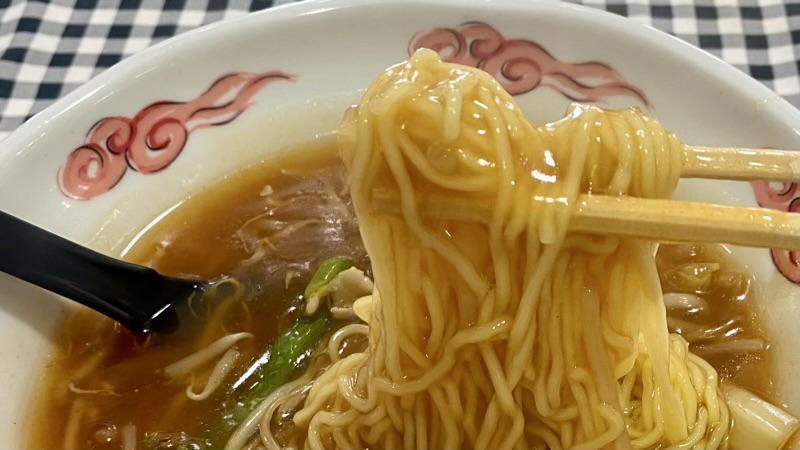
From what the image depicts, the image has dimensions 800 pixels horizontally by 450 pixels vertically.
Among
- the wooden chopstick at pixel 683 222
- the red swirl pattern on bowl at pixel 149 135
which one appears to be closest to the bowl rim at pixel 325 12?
the red swirl pattern on bowl at pixel 149 135

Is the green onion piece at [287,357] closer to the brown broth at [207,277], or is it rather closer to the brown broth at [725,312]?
the brown broth at [207,277]

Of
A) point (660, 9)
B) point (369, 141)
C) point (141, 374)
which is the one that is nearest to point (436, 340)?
point (369, 141)

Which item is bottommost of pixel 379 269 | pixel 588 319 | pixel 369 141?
pixel 588 319

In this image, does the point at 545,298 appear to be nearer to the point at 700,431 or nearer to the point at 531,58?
the point at 700,431

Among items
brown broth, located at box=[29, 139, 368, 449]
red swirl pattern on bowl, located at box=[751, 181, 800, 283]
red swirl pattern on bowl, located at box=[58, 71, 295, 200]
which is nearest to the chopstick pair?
red swirl pattern on bowl, located at box=[751, 181, 800, 283]

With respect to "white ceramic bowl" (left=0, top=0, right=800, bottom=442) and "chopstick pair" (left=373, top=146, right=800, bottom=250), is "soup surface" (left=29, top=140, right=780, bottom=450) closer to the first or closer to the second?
"white ceramic bowl" (left=0, top=0, right=800, bottom=442)

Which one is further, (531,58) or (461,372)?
(531,58)
